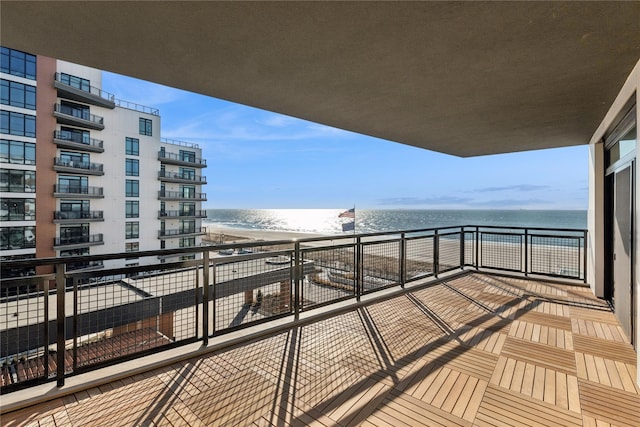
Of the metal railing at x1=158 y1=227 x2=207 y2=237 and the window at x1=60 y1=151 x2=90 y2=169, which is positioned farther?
the metal railing at x1=158 y1=227 x2=207 y2=237

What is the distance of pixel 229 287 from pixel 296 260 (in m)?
0.78

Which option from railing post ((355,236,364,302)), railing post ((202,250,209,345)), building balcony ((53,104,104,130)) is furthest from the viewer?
building balcony ((53,104,104,130))

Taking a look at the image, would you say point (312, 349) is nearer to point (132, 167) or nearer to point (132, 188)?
point (132, 188)

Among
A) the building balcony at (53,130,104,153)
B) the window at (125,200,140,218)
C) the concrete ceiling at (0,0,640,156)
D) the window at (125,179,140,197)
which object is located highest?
the building balcony at (53,130,104,153)

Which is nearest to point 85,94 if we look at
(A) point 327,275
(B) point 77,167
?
(B) point 77,167

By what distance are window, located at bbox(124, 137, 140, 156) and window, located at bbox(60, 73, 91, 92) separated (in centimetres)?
450

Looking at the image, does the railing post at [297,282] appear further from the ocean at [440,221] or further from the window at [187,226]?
the window at [187,226]

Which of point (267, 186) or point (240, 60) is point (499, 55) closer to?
point (240, 60)

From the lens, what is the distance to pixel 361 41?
78.2 inches

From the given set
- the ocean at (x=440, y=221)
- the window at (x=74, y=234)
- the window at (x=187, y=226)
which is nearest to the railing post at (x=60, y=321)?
the ocean at (x=440, y=221)

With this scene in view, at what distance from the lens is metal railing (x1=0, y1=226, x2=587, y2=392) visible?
210cm

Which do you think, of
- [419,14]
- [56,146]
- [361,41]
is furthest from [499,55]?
[56,146]

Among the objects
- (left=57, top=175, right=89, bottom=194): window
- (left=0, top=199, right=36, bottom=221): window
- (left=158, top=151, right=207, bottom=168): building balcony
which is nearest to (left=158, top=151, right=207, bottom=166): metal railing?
(left=158, top=151, right=207, bottom=168): building balcony

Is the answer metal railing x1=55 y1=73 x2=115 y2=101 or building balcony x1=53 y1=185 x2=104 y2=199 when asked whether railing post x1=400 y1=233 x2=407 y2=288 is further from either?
metal railing x1=55 y1=73 x2=115 y2=101
